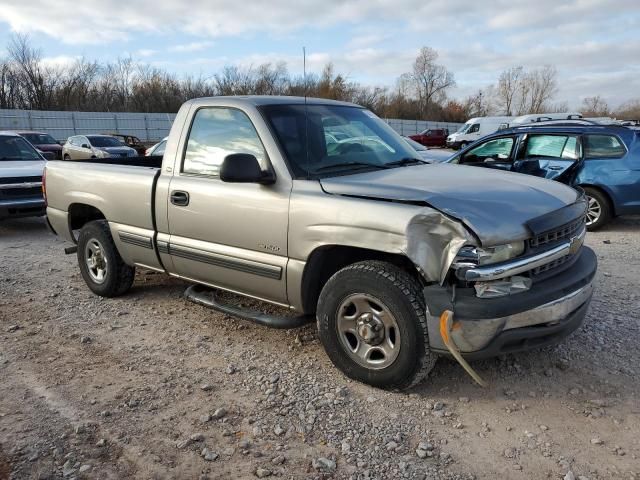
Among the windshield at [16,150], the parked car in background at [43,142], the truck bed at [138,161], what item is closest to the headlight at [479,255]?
the truck bed at [138,161]

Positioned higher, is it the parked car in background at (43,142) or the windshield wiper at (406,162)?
the windshield wiper at (406,162)

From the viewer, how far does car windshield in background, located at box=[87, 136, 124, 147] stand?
22.9m

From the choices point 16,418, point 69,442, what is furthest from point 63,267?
point 69,442

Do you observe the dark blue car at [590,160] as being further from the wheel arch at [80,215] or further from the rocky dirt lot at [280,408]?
the wheel arch at [80,215]

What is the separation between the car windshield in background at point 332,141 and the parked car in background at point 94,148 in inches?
758

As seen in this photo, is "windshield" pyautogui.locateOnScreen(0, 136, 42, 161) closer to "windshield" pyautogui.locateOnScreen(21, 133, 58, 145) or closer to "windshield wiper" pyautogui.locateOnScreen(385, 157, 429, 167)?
"windshield wiper" pyautogui.locateOnScreen(385, 157, 429, 167)

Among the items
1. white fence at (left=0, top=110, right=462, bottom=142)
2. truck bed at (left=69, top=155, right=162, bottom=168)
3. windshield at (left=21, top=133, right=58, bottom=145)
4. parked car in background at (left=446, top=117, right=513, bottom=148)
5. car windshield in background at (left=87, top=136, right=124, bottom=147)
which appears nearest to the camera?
truck bed at (left=69, top=155, right=162, bottom=168)

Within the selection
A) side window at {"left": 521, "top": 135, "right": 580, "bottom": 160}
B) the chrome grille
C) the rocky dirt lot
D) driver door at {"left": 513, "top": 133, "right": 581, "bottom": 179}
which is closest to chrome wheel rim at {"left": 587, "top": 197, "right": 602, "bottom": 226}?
driver door at {"left": 513, "top": 133, "right": 581, "bottom": 179}

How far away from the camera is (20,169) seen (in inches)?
358

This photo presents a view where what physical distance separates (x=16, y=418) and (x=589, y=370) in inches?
147

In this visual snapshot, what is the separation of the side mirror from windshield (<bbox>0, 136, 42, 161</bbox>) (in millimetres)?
8097

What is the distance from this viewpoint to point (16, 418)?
3.25 meters

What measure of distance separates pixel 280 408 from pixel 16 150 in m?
9.26

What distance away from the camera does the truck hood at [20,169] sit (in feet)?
29.2
